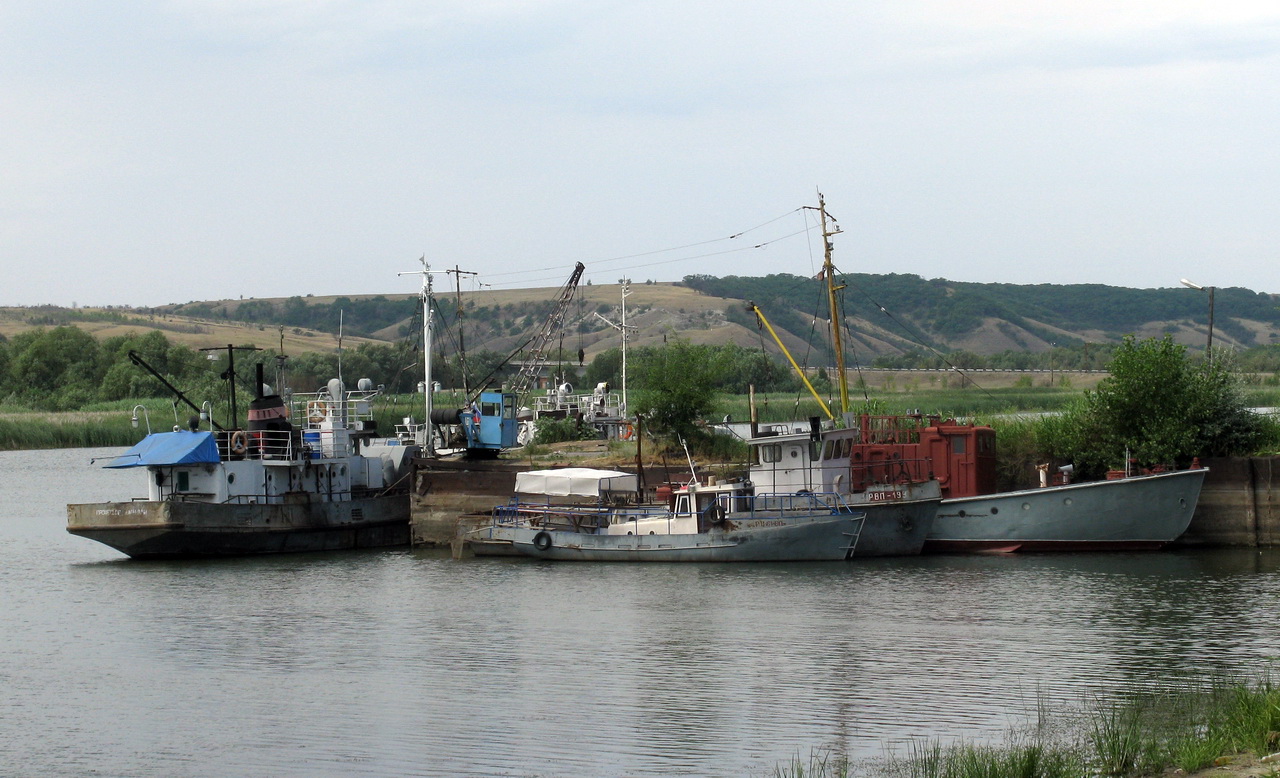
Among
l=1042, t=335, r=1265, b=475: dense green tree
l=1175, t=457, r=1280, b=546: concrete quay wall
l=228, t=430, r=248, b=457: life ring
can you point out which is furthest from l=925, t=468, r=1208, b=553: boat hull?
l=228, t=430, r=248, b=457: life ring

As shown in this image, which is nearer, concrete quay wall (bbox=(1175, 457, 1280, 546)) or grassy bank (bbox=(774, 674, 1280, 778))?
grassy bank (bbox=(774, 674, 1280, 778))

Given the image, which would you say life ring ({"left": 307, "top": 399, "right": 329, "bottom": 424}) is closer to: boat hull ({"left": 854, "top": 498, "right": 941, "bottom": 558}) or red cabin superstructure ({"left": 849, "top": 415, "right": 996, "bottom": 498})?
red cabin superstructure ({"left": 849, "top": 415, "right": 996, "bottom": 498})

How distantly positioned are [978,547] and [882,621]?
11.9 m

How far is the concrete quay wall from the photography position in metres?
38.0

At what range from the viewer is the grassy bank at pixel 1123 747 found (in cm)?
1403

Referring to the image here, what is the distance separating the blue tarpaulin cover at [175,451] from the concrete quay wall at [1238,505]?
2862cm

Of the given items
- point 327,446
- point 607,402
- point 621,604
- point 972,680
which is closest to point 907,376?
point 607,402

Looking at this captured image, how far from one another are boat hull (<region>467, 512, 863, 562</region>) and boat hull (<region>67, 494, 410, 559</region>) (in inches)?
381

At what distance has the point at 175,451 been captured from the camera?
4128 centimetres

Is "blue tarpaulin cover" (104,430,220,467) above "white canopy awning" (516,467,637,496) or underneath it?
above

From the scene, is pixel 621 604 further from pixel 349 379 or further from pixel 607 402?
pixel 349 379

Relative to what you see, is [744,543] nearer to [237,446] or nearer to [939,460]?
[939,460]

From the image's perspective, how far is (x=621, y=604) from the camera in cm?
3127

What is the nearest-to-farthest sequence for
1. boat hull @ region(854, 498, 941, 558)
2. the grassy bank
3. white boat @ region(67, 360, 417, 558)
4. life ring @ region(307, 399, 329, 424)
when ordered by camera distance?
the grassy bank, boat hull @ region(854, 498, 941, 558), white boat @ region(67, 360, 417, 558), life ring @ region(307, 399, 329, 424)
